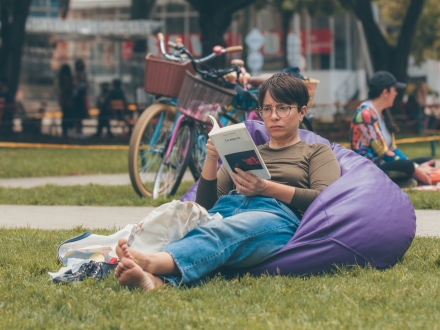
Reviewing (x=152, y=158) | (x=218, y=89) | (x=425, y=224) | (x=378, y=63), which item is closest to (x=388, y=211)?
(x=425, y=224)

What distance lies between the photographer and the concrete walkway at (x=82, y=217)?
731 cm

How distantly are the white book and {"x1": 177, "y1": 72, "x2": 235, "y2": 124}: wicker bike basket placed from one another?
11.4 ft

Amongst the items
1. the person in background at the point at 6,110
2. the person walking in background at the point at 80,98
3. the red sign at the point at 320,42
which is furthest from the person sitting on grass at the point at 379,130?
the red sign at the point at 320,42

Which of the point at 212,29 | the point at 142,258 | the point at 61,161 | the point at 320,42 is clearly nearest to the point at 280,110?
the point at 142,258

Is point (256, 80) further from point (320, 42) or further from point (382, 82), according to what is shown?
point (320, 42)

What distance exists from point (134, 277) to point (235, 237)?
613mm

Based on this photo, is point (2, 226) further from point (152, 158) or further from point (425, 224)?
point (425, 224)

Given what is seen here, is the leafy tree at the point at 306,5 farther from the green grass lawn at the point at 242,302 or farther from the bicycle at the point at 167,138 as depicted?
the green grass lawn at the point at 242,302

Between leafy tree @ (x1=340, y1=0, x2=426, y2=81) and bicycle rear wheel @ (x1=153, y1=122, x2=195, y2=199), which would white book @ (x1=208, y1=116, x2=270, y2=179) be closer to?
bicycle rear wheel @ (x1=153, y1=122, x2=195, y2=199)

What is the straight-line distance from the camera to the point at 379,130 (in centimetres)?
940

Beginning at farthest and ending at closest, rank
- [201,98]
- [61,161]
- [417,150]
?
1. [417,150]
2. [61,161]
3. [201,98]

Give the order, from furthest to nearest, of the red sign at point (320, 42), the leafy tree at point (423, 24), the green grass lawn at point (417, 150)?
the red sign at point (320, 42) → the leafy tree at point (423, 24) → the green grass lawn at point (417, 150)

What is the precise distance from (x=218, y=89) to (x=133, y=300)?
429 centimetres

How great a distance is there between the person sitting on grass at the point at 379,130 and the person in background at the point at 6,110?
510 inches
